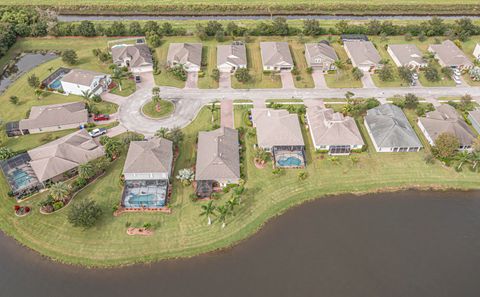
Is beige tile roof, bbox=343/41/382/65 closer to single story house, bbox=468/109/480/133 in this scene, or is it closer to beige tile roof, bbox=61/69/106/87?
single story house, bbox=468/109/480/133

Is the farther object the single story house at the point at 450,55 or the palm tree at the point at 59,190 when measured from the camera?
the single story house at the point at 450,55

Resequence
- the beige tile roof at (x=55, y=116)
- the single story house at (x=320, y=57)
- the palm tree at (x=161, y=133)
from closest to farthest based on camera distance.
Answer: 1. the palm tree at (x=161, y=133)
2. the beige tile roof at (x=55, y=116)
3. the single story house at (x=320, y=57)

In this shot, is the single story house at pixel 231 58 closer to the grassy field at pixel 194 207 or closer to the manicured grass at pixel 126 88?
the manicured grass at pixel 126 88

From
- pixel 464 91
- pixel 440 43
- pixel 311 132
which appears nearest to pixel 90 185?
pixel 311 132

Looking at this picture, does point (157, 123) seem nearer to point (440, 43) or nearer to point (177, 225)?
point (177, 225)

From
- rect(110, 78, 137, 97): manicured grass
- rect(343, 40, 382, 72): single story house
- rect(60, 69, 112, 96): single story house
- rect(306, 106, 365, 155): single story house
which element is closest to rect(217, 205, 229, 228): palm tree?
rect(306, 106, 365, 155): single story house

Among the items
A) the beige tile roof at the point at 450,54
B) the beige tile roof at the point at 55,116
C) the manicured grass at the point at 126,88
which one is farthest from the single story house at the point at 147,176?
the beige tile roof at the point at 450,54
